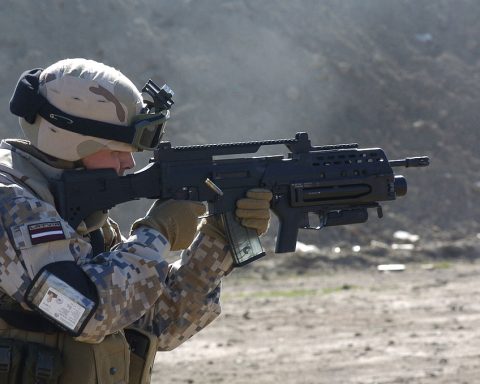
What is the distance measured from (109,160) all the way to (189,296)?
0.56m

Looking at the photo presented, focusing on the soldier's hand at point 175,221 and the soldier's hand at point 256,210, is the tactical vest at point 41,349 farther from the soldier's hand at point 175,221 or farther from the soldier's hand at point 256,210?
the soldier's hand at point 256,210

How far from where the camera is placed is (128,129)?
3.11 meters

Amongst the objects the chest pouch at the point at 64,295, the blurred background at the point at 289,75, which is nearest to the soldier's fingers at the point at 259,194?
the chest pouch at the point at 64,295

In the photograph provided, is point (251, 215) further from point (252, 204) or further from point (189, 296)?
A: point (189, 296)

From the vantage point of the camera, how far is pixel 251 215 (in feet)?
11.5

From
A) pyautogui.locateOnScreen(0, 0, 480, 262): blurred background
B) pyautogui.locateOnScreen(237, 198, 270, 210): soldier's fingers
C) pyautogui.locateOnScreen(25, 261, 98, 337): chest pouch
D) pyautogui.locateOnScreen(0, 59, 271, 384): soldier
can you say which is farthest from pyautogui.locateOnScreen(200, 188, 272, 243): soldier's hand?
pyautogui.locateOnScreen(0, 0, 480, 262): blurred background

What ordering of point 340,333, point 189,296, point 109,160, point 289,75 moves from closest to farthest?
point 109,160 → point 189,296 → point 340,333 → point 289,75

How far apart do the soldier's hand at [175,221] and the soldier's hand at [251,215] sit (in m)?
0.20

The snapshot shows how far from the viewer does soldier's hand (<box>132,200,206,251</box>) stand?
322 centimetres

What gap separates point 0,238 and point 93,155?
438 mm

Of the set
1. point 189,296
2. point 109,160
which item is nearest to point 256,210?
point 189,296

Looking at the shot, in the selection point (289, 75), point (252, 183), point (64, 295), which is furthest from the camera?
point (289, 75)

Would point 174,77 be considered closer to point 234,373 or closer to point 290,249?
point 234,373

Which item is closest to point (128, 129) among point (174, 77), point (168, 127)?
point (168, 127)
